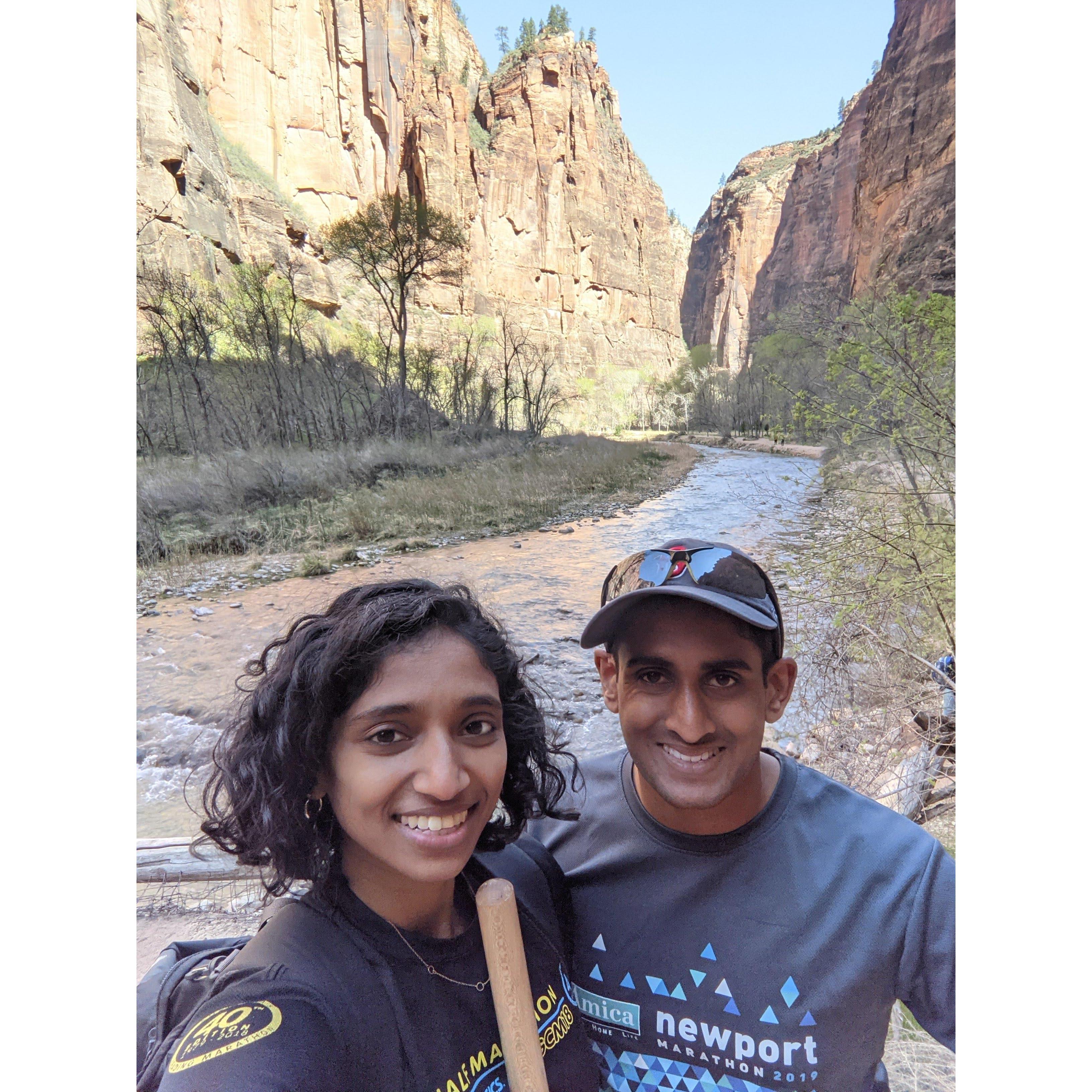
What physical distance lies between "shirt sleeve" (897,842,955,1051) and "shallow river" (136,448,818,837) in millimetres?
985

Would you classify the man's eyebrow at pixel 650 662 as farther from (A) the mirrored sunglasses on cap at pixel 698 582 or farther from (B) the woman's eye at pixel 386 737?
(B) the woman's eye at pixel 386 737

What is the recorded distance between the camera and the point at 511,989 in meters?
0.51

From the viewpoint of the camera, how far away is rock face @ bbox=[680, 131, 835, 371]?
76.2 inches

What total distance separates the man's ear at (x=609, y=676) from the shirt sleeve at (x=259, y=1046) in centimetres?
38

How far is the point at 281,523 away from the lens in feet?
5.72

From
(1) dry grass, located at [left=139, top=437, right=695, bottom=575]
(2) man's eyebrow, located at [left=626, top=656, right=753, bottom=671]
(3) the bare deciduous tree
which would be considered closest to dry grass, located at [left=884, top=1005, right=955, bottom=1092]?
(2) man's eyebrow, located at [left=626, top=656, right=753, bottom=671]

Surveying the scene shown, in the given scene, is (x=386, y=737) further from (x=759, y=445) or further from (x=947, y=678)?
(x=759, y=445)

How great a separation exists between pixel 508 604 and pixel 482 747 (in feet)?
4.21

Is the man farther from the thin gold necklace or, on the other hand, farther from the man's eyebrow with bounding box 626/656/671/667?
the thin gold necklace

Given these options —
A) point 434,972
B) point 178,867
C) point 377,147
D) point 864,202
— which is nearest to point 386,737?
point 434,972

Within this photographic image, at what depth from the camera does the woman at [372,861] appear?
432 millimetres

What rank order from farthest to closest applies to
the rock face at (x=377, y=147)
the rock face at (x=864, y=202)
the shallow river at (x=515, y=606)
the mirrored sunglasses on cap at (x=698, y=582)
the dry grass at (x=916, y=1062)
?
the rock face at (x=377, y=147)
the shallow river at (x=515, y=606)
the rock face at (x=864, y=202)
the dry grass at (x=916, y=1062)
the mirrored sunglasses on cap at (x=698, y=582)

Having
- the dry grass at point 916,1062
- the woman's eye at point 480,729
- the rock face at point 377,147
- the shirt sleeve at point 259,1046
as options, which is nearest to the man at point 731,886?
the woman's eye at point 480,729

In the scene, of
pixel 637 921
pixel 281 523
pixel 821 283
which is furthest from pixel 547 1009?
pixel 821 283
